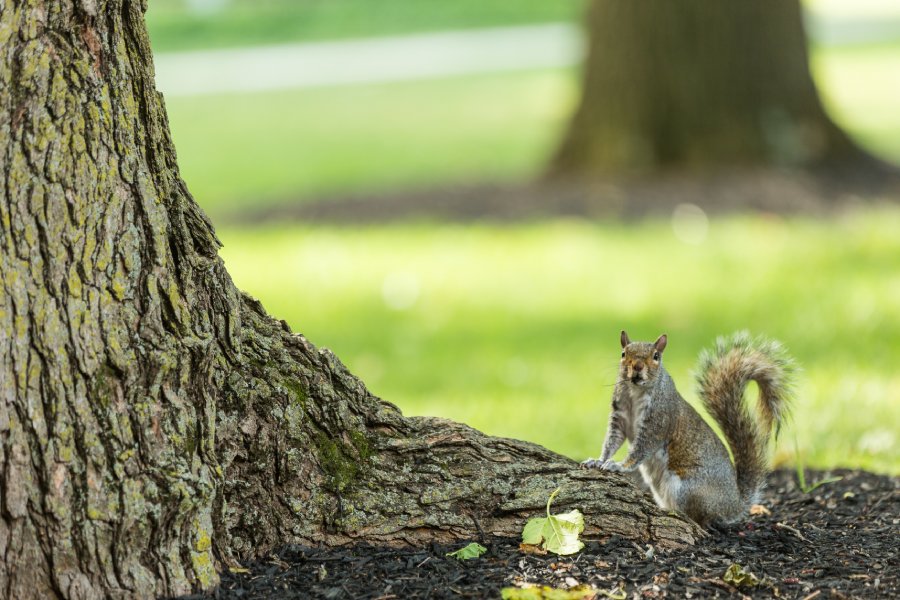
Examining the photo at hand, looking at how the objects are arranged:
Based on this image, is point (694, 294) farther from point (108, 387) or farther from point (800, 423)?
point (108, 387)

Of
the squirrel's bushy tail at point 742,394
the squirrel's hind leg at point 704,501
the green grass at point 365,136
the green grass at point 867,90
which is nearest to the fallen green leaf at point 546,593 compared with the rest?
the squirrel's hind leg at point 704,501

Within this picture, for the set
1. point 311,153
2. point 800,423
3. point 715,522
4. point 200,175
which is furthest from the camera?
point 311,153

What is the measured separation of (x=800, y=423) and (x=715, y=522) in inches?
80.9

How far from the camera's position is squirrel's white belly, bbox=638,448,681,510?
365 centimetres

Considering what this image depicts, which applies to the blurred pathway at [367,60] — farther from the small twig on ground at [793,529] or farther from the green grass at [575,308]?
the small twig on ground at [793,529]

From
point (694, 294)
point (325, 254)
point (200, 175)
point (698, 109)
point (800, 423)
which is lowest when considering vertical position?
point (800, 423)

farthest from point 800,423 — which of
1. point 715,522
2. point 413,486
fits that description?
point 413,486

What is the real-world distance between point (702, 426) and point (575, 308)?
4023mm

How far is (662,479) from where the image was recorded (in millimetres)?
3688

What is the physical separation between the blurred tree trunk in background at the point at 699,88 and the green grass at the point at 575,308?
3.66 feet

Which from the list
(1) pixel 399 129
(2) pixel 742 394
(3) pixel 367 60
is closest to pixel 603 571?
(2) pixel 742 394

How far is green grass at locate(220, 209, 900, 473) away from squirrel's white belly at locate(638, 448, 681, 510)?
1.27 m

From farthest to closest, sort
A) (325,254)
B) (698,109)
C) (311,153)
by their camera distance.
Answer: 1. (311,153)
2. (698,109)
3. (325,254)

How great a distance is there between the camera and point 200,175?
1511 centimetres
